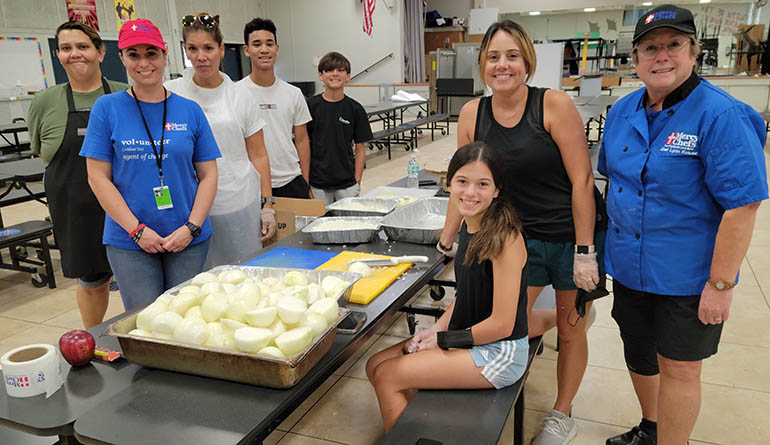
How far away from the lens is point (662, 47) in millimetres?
1522

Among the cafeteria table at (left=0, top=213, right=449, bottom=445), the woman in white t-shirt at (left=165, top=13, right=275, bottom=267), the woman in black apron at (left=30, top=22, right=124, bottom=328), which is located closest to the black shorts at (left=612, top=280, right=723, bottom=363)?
the cafeteria table at (left=0, top=213, right=449, bottom=445)

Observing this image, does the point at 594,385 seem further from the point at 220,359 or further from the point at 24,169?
the point at 24,169

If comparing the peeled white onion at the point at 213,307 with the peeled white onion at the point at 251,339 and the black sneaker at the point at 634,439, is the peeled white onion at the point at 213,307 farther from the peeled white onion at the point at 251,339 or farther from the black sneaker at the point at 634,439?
the black sneaker at the point at 634,439

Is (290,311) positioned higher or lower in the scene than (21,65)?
lower

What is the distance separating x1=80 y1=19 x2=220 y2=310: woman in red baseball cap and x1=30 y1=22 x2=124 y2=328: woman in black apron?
26.6 inches

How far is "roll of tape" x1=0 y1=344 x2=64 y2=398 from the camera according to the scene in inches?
48.0

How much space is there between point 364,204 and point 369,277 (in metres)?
0.95

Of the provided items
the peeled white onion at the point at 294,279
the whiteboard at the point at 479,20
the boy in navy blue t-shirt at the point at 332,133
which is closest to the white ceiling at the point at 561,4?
the whiteboard at the point at 479,20

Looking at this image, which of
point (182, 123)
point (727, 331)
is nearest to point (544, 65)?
point (727, 331)

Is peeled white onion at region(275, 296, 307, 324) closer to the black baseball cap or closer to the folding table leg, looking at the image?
the folding table leg

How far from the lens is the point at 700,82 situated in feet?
5.07

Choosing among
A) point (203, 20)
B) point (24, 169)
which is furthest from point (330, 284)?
point (24, 169)

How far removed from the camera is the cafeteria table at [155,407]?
111 centimetres

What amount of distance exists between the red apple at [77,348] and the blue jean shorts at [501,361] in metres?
1.04
